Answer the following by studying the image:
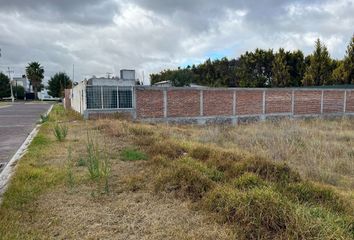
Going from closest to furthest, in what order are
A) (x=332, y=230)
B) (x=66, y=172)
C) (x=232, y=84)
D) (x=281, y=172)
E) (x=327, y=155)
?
(x=332, y=230), (x=281, y=172), (x=66, y=172), (x=327, y=155), (x=232, y=84)

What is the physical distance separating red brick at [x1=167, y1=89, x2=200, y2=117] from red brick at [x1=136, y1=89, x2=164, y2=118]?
609 mm

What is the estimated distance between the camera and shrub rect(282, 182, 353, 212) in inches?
162

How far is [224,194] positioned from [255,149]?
4.62 meters

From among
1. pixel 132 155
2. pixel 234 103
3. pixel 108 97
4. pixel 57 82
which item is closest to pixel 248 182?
pixel 132 155

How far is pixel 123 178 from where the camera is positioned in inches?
216

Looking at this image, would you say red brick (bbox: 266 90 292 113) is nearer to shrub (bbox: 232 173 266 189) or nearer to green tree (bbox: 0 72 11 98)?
shrub (bbox: 232 173 266 189)

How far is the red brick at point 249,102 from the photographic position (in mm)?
20766

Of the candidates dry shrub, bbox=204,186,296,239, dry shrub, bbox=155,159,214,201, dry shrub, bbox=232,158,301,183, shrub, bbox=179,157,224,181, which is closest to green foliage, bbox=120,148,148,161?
shrub, bbox=179,157,224,181

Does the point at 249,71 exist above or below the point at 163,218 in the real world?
above

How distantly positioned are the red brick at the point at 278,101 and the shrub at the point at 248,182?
18023 millimetres

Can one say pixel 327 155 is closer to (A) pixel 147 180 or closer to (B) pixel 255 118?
(A) pixel 147 180

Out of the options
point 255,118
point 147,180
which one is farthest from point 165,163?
point 255,118

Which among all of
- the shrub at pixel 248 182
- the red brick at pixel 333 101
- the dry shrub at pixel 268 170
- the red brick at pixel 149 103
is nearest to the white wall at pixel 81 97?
the red brick at pixel 149 103

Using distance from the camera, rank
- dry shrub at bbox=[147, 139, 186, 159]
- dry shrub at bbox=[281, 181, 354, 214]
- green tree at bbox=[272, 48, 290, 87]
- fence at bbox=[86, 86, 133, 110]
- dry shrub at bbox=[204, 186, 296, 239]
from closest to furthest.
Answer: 1. dry shrub at bbox=[204, 186, 296, 239]
2. dry shrub at bbox=[281, 181, 354, 214]
3. dry shrub at bbox=[147, 139, 186, 159]
4. fence at bbox=[86, 86, 133, 110]
5. green tree at bbox=[272, 48, 290, 87]
